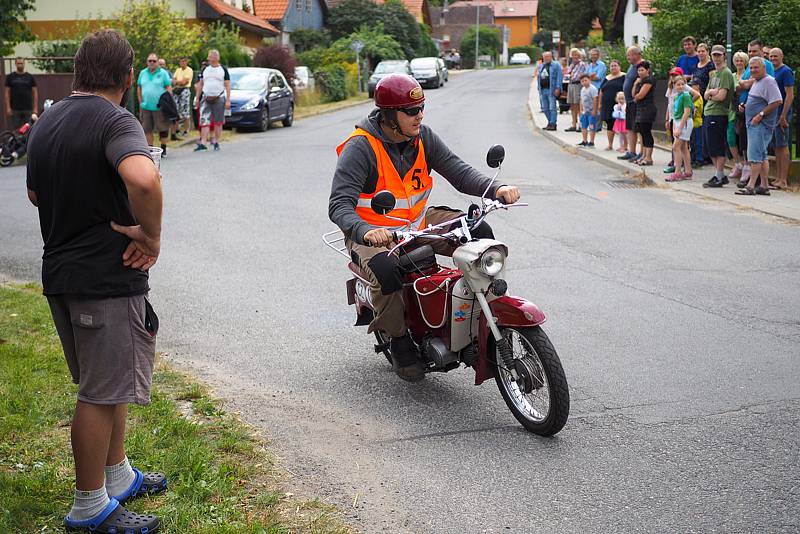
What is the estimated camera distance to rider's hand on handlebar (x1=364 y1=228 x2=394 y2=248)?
16.4 ft

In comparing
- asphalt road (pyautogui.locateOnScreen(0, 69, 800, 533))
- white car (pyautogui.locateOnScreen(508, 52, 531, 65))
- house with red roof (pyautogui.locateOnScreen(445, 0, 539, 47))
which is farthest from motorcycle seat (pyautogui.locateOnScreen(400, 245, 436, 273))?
house with red roof (pyautogui.locateOnScreen(445, 0, 539, 47))

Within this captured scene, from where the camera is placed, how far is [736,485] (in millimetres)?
4512

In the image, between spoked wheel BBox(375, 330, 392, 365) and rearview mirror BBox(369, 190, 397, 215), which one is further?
spoked wheel BBox(375, 330, 392, 365)

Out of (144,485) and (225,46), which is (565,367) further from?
(225,46)

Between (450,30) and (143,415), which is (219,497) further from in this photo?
(450,30)

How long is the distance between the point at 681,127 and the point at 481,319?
1093cm

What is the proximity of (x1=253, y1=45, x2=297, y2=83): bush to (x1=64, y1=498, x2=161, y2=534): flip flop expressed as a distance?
35.0 metres

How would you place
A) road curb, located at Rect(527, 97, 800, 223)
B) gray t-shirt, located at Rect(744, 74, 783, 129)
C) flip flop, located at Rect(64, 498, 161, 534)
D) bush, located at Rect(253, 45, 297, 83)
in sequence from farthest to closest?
bush, located at Rect(253, 45, 297, 83) < gray t-shirt, located at Rect(744, 74, 783, 129) < road curb, located at Rect(527, 97, 800, 223) < flip flop, located at Rect(64, 498, 161, 534)

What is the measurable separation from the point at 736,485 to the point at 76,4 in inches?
1513

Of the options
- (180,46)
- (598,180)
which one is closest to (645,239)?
(598,180)

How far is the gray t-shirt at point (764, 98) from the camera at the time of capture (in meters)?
13.5

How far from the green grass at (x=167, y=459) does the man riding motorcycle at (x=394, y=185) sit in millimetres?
1068

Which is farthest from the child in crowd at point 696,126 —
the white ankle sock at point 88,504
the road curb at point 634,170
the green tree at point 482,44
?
the green tree at point 482,44

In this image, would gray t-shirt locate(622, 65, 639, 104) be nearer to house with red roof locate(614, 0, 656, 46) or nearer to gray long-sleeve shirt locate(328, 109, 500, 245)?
gray long-sleeve shirt locate(328, 109, 500, 245)
